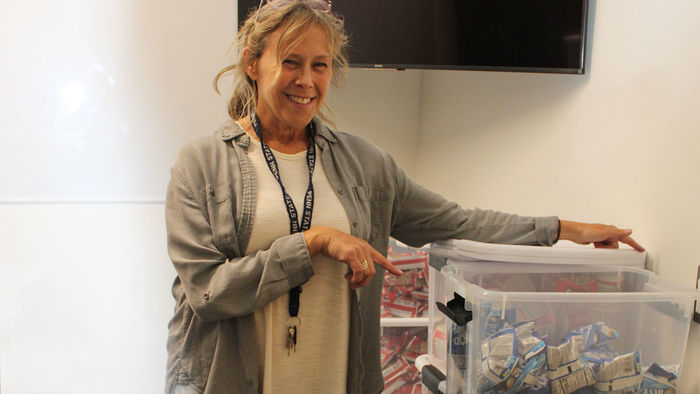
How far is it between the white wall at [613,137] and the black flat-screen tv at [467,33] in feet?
0.27

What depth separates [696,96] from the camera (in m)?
1.31

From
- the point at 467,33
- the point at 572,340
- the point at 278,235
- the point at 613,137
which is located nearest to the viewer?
the point at 572,340

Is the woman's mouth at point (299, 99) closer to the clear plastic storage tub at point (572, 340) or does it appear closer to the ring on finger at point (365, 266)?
the ring on finger at point (365, 266)

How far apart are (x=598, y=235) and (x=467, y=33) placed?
34.2 inches

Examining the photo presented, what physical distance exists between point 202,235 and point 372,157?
1.60ft

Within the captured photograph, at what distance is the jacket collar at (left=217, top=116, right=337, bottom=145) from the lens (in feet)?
4.54

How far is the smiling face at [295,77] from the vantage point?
133 centimetres

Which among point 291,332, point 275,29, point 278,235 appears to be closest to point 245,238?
point 278,235

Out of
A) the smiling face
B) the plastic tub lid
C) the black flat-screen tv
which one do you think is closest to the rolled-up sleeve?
the smiling face

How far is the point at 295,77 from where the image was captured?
134 cm

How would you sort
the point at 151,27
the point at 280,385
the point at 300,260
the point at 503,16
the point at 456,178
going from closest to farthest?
1. the point at 300,260
2. the point at 280,385
3. the point at 503,16
4. the point at 151,27
5. the point at 456,178

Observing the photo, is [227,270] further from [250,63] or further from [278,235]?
[250,63]

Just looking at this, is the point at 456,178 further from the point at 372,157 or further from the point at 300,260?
the point at 300,260

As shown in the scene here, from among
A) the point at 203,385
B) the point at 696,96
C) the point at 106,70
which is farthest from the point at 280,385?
the point at 106,70
